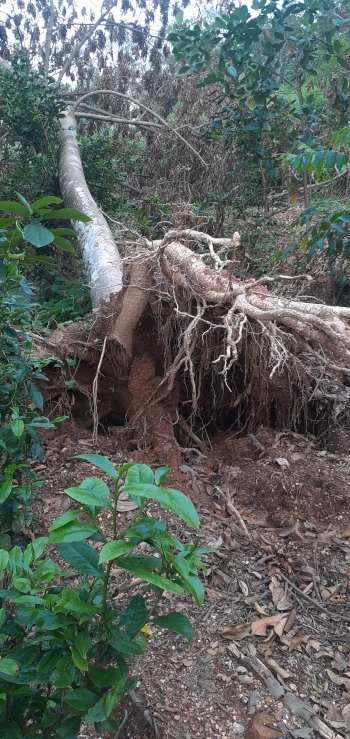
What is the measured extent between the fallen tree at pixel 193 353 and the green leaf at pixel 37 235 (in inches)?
57.2

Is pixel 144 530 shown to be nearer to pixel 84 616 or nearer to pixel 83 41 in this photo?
pixel 84 616

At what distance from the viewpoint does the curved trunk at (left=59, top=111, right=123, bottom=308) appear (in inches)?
161

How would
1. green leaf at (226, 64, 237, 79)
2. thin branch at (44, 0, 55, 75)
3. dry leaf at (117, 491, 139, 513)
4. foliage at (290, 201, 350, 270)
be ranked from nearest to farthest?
dry leaf at (117, 491, 139, 513), foliage at (290, 201, 350, 270), green leaf at (226, 64, 237, 79), thin branch at (44, 0, 55, 75)

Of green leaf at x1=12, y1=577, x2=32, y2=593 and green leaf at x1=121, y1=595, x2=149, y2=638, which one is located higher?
green leaf at x1=12, y1=577, x2=32, y2=593

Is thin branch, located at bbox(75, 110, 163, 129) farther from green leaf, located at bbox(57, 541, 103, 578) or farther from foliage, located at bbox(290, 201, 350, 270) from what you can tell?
green leaf, located at bbox(57, 541, 103, 578)

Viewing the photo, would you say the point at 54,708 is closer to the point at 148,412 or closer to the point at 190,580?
the point at 190,580

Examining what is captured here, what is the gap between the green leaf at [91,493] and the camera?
108cm

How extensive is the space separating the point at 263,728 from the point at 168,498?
1204 millimetres

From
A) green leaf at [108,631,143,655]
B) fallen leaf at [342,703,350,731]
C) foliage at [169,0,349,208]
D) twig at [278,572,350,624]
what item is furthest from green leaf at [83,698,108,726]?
foliage at [169,0,349,208]

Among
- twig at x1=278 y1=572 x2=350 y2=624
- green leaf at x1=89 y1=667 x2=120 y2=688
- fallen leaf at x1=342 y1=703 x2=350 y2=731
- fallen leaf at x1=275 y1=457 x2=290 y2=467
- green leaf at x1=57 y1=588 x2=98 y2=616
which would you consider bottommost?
twig at x1=278 y1=572 x2=350 y2=624

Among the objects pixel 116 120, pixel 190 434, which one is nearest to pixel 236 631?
pixel 190 434

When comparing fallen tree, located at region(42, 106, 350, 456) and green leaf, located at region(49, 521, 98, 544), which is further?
fallen tree, located at region(42, 106, 350, 456)

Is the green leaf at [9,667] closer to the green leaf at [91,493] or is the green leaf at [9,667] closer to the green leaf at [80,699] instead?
the green leaf at [80,699]

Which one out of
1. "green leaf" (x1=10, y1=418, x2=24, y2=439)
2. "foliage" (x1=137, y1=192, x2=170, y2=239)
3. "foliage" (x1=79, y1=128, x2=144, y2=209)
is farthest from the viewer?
"foliage" (x1=79, y1=128, x2=144, y2=209)
